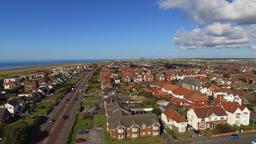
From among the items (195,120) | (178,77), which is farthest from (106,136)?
(178,77)

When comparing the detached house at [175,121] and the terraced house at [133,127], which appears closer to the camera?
the terraced house at [133,127]

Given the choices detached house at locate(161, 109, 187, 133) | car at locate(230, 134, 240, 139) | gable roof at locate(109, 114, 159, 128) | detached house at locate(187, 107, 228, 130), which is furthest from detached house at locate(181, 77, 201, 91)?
gable roof at locate(109, 114, 159, 128)

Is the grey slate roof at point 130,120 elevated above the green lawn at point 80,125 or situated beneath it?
elevated above

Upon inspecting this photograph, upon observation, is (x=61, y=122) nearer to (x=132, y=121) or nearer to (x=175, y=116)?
(x=132, y=121)

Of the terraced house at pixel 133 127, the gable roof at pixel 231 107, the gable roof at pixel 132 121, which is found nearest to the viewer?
the terraced house at pixel 133 127

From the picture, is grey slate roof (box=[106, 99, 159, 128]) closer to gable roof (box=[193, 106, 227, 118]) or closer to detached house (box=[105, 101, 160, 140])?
detached house (box=[105, 101, 160, 140])

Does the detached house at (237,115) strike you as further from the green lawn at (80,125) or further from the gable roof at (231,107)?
the green lawn at (80,125)

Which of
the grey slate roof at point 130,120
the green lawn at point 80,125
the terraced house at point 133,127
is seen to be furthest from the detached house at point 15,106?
the terraced house at point 133,127

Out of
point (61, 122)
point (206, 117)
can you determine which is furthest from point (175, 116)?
point (61, 122)
